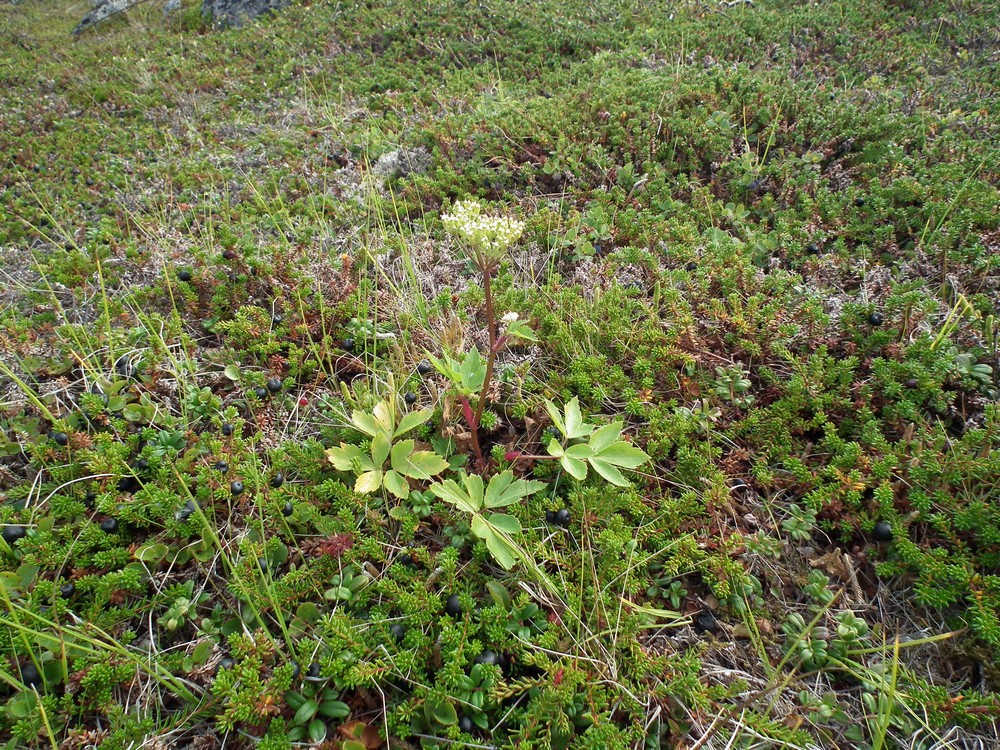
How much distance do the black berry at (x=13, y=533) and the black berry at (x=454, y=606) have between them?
239 centimetres

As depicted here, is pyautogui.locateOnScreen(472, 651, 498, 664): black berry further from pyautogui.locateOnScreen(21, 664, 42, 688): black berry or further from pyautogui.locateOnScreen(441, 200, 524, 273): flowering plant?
pyautogui.locateOnScreen(21, 664, 42, 688): black berry

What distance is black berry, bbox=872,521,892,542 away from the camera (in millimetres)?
2982

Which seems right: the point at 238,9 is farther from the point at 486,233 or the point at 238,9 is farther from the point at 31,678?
the point at 31,678

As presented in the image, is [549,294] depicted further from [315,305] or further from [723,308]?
[315,305]

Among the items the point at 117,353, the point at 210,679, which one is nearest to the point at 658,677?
the point at 210,679

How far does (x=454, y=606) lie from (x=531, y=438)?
1197 mm

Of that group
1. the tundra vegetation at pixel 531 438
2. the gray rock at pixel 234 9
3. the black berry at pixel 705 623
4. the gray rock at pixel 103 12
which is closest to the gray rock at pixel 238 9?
the gray rock at pixel 234 9

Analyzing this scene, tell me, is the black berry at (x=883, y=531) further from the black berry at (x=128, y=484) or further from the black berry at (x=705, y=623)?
the black berry at (x=128, y=484)

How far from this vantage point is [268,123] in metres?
8.44

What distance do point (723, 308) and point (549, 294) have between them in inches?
52.4

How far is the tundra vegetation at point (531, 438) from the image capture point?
8.16 ft

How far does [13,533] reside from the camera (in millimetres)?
2994

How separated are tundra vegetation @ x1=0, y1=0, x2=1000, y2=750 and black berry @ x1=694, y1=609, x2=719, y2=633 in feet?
0.05

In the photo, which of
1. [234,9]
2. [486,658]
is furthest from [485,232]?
[234,9]
